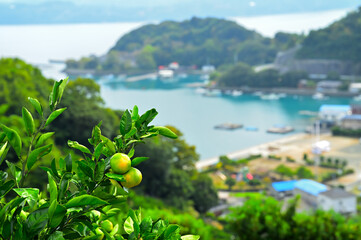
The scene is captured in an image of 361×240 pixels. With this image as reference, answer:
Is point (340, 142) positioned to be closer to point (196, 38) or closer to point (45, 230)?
point (45, 230)

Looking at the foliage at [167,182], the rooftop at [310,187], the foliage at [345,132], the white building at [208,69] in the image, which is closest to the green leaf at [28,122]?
the foliage at [167,182]

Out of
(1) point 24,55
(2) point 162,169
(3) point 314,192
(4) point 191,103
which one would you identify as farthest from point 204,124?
(1) point 24,55

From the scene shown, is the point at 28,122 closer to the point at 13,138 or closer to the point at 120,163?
the point at 13,138

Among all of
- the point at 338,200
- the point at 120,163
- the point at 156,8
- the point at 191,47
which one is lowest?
the point at 338,200

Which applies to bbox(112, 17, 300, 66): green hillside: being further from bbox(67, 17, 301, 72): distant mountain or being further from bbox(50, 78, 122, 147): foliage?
bbox(50, 78, 122, 147): foliage

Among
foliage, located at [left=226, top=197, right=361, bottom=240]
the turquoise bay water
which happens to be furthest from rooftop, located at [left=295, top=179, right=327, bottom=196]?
foliage, located at [left=226, top=197, right=361, bottom=240]

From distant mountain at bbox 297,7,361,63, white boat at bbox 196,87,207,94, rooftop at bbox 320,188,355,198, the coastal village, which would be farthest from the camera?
distant mountain at bbox 297,7,361,63

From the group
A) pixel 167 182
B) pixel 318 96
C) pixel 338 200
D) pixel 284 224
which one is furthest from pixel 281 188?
pixel 318 96
